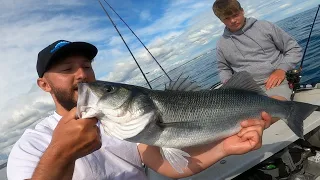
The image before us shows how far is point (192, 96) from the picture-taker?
278cm

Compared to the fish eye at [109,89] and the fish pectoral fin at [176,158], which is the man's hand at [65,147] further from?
the fish pectoral fin at [176,158]

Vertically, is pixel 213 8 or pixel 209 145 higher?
pixel 213 8

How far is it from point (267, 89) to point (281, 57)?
88cm

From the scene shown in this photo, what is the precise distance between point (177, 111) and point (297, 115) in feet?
4.98

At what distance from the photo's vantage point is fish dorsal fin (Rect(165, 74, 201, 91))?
9.30 ft

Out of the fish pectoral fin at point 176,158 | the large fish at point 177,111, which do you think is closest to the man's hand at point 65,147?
the large fish at point 177,111

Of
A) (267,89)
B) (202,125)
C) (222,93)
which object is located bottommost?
(267,89)

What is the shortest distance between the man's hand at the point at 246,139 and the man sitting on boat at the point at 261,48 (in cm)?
260

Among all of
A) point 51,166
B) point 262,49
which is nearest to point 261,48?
point 262,49

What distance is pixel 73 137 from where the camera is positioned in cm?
211

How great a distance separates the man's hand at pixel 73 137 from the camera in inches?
83.0

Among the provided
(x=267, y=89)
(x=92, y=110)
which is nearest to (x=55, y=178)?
(x=92, y=110)

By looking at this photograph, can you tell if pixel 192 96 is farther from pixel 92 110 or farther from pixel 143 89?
pixel 92 110

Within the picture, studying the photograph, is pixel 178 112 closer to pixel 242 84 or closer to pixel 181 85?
pixel 181 85
